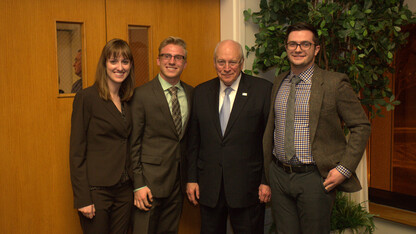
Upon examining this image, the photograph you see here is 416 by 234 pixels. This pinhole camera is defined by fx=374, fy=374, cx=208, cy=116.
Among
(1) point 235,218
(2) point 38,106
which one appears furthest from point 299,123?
(2) point 38,106

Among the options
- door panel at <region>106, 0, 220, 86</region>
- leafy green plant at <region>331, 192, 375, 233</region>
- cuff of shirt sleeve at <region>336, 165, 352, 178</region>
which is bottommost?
leafy green plant at <region>331, 192, 375, 233</region>

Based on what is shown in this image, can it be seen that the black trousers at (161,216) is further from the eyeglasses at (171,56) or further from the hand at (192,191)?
the eyeglasses at (171,56)

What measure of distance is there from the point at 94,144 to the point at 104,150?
6cm

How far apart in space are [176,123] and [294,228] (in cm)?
93

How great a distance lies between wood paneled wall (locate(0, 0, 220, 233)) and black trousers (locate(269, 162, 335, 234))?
1.30m

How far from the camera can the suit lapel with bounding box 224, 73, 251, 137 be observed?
7.28 feet

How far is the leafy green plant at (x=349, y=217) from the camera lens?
2908 millimetres

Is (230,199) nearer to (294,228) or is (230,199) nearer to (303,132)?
(294,228)

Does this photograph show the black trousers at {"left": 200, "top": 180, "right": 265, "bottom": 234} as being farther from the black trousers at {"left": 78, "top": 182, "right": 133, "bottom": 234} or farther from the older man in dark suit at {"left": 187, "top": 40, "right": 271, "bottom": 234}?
the black trousers at {"left": 78, "top": 182, "right": 133, "bottom": 234}

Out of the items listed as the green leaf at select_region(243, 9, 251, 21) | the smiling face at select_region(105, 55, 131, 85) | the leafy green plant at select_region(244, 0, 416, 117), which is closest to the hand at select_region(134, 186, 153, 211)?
the smiling face at select_region(105, 55, 131, 85)

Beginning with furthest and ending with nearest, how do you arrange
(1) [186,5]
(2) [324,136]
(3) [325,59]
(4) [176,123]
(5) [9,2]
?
(1) [186,5] → (3) [325,59] → (4) [176,123] → (5) [9,2] → (2) [324,136]

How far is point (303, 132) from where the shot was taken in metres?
2.04

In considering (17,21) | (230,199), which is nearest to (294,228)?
(230,199)

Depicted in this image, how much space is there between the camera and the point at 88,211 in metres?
1.95
